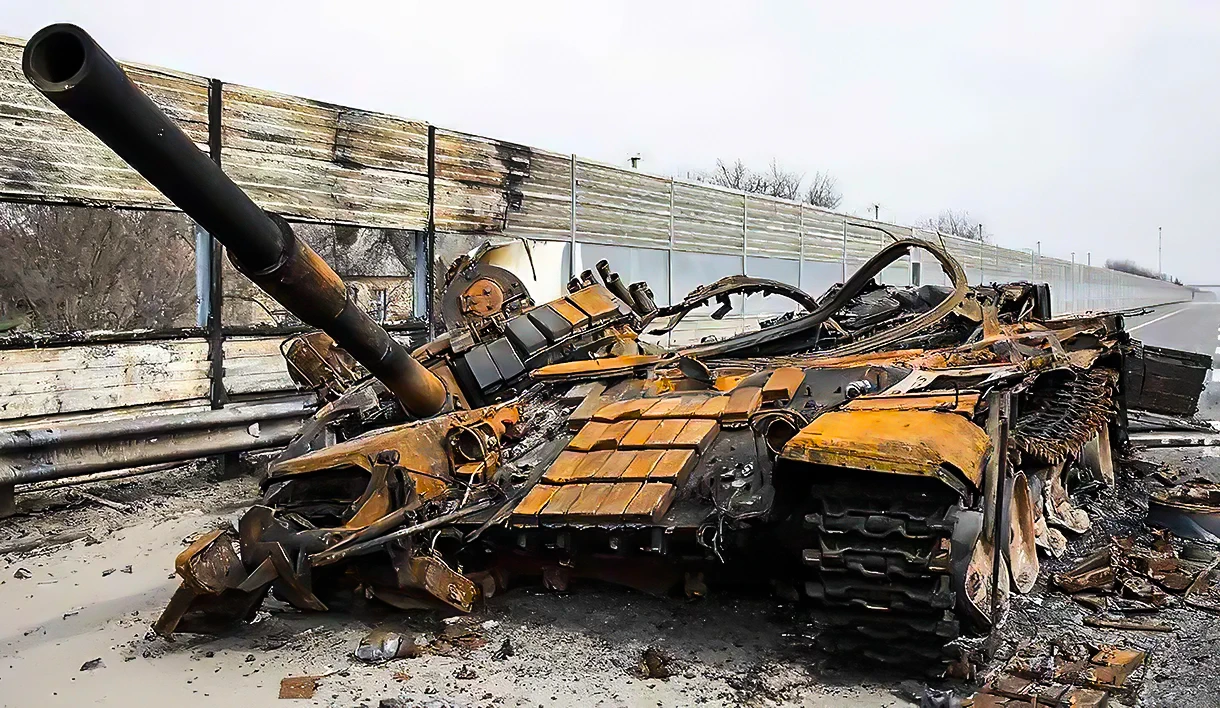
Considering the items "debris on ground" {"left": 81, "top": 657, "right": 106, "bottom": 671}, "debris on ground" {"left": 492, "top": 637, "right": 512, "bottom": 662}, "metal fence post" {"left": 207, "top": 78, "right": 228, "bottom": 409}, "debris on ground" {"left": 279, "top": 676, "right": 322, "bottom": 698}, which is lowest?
"debris on ground" {"left": 81, "top": 657, "right": 106, "bottom": 671}

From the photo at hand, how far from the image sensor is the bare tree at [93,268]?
8141 mm

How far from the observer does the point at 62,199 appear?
27.3ft

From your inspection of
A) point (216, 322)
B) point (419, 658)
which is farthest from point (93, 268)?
point (419, 658)

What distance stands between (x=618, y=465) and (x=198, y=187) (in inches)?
86.0

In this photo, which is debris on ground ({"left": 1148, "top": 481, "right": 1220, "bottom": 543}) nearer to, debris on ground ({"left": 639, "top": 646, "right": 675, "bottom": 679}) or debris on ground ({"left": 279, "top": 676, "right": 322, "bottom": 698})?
debris on ground ({"left": 639, "top": 646, "right": 675, "bottom": 679})

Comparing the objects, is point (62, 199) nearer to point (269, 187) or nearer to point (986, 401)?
point (269, 187)

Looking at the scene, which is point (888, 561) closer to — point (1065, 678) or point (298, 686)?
point (1065, 678)

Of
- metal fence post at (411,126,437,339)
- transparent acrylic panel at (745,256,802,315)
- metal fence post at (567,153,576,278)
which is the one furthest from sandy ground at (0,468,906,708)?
transparent acrylic panel at (745,256,802,315)

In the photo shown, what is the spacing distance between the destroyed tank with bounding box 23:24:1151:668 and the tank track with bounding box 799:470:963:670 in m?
0.01

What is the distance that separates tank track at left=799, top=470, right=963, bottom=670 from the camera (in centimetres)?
398

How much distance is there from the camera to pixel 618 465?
496cm

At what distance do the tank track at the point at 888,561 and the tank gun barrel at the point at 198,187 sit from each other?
234 centimetres

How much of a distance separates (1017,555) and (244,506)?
225 inches

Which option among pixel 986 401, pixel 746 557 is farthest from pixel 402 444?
pixel 986 401
